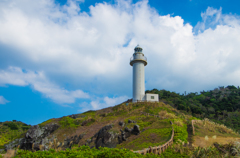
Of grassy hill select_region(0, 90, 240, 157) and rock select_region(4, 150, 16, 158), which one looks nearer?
rock select_region(4, 150, 16, 158)

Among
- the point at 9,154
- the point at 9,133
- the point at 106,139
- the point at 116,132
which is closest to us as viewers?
the point at 9,154

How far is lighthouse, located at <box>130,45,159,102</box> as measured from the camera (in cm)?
3744

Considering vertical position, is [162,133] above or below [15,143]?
above

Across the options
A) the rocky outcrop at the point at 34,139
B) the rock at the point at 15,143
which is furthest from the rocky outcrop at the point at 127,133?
the rock at the point at 15,143

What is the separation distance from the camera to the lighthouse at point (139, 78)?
37438 mm

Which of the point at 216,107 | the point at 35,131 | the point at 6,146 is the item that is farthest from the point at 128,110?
the point at 216,107

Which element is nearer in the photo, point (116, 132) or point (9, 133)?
point (116, 132)

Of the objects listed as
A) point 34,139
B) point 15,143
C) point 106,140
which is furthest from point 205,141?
point 15,143

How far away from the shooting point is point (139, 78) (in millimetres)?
38562

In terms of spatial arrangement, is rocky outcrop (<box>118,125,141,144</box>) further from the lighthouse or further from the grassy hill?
the lighthouse

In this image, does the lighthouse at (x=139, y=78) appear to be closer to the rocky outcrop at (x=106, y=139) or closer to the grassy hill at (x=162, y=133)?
the grassy hill at (x=162, y=133)

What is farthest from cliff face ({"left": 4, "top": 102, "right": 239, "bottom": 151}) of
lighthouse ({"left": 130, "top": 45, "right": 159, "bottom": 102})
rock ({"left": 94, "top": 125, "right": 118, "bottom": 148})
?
lighthouse ({"left": 130, "top": 45, "right": 159, "bottom": 102})

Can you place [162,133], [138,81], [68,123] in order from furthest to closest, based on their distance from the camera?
[138,81] → [68,123] → [162,133]

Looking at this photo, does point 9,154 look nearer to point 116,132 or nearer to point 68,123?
point 116,132
